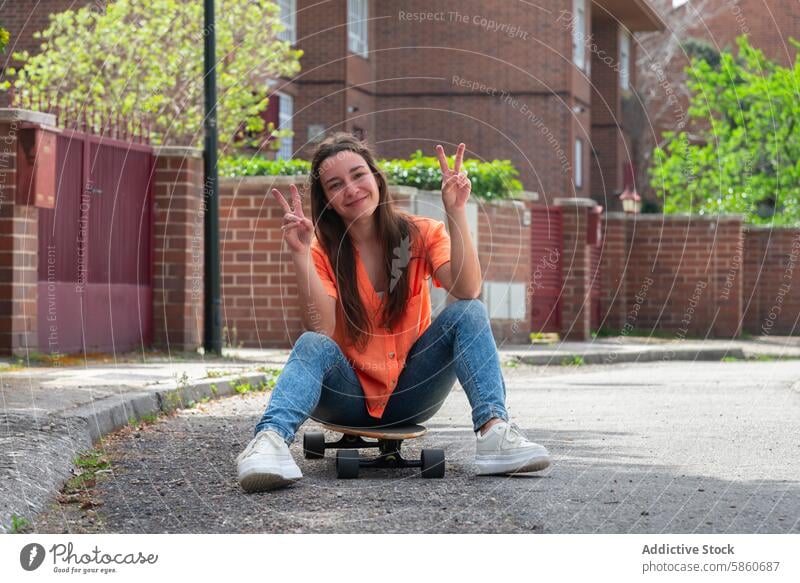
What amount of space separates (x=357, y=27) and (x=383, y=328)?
20.9 meters

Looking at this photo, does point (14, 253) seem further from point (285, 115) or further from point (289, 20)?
point (285, 115)

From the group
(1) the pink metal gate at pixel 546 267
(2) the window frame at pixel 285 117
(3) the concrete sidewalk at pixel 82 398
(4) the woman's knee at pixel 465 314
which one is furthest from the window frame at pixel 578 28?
(4) the woman's knee at pixel 465 314

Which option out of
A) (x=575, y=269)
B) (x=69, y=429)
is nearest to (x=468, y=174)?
(x=575, y=269)

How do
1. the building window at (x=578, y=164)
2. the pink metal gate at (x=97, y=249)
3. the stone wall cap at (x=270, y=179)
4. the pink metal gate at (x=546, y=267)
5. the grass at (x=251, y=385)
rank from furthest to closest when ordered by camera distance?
the building window at (x=578, y=164) < the pink metal gate at (x=546, y=267) < the stone wall cap at (x=270, y=179) < the pink metal gate at (x=97, y=249) < the grass at (x=251, y=385)

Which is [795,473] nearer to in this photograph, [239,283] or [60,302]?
[60,302]

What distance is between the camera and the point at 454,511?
507 centimetres

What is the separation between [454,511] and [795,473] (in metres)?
1.76

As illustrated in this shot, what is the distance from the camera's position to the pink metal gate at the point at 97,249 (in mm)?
12633

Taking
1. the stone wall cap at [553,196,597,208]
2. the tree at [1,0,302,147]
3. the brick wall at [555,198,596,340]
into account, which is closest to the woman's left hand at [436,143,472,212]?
the tree at [1,0,302,147]

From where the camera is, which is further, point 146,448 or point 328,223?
point 146,448

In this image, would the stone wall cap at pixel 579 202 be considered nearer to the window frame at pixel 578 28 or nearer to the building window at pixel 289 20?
the building window at pixel 289 20

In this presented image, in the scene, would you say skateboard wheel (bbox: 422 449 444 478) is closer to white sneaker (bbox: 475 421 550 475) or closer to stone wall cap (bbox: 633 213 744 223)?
white sneaker (bbox: 475 421 550 475)

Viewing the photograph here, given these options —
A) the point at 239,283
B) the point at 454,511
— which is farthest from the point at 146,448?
the point at 239,283
